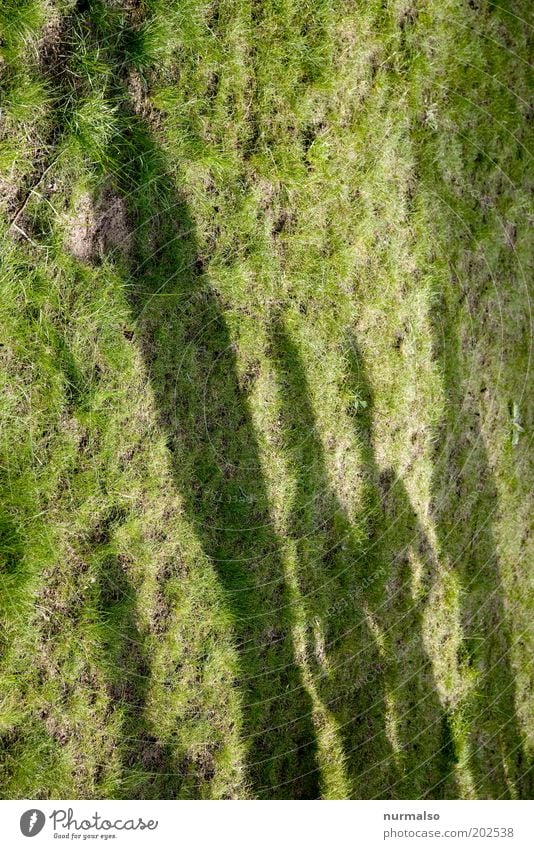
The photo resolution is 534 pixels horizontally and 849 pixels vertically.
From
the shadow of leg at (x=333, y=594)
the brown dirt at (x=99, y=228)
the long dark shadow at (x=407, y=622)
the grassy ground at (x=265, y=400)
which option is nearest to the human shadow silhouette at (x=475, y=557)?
the grassy ground at (x=265, y=400)

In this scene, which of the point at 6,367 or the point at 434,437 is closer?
the point at 6,367

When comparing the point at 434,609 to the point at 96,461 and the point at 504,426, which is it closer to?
the point at 504,426

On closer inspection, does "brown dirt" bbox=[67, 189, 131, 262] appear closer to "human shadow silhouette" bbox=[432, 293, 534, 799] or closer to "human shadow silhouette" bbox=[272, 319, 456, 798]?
"human shadow silhouette" bbox=[272, 319, 456, 798]
